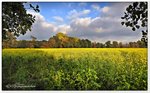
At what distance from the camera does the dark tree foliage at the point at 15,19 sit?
596 cm

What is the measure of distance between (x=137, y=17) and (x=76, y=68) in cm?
114

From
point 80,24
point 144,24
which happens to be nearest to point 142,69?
point 144,24

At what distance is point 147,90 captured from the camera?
589cm

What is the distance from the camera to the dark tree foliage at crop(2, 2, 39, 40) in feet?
19.5

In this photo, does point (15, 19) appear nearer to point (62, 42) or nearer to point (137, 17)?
point (62, 42)

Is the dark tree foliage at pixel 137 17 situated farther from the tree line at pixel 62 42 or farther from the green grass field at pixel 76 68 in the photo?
the green grass field at pixel 76 68

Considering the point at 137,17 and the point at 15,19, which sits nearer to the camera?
the point at 137,17

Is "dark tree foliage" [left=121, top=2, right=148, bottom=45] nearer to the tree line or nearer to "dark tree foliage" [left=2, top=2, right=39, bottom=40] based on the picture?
the tree line

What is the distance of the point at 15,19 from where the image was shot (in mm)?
6125

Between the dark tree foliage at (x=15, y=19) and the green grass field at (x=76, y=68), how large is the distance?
0.91 ft

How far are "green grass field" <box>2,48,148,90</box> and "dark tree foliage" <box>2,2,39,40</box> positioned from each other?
0.91 feet

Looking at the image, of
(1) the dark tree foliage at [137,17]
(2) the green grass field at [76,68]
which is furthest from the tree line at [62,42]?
(1) the dark tree foliage at [137,17]

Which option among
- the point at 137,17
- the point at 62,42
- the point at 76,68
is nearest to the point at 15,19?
the point at 62,42

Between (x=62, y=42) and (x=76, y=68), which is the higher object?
(x=62, y=42)
